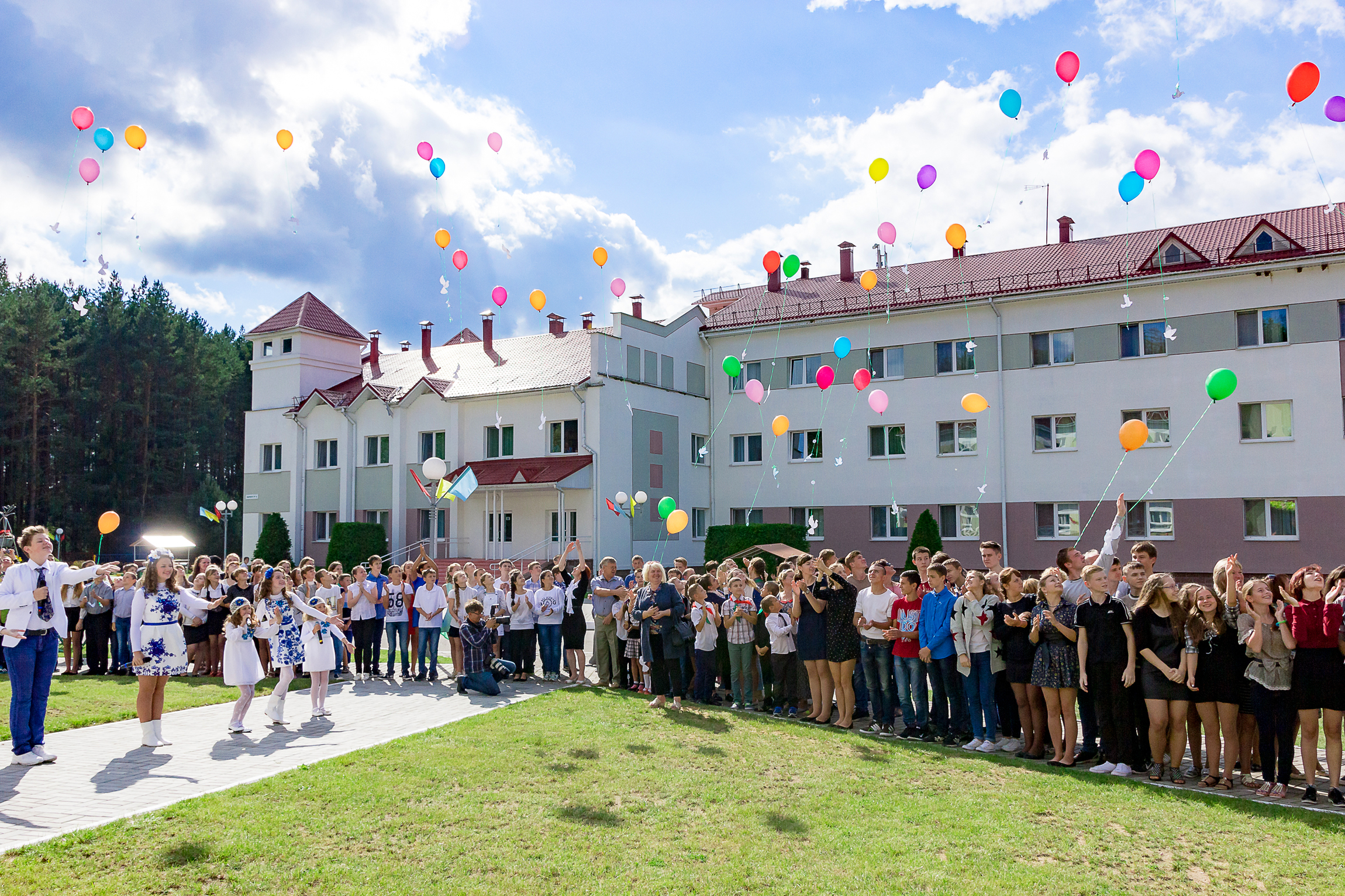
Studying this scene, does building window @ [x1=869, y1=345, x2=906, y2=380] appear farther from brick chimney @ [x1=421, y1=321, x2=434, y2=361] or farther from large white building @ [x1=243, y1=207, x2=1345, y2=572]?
brick chimney @ [x1=421, y1=321, x2=434, y2=361]

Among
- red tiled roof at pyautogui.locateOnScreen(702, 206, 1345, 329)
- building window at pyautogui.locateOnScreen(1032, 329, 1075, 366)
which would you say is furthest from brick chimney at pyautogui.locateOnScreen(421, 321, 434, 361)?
building window at pyautogui.locateOnScreen(1032, 329, 1075, 366)

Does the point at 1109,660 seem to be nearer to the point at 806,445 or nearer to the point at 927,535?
the point at 927,535

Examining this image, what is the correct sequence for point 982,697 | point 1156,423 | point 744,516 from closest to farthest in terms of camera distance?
point 982,697
point 1156,423
point 744,516

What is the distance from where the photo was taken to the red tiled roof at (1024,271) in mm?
28672

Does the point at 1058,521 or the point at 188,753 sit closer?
the point at 188,753

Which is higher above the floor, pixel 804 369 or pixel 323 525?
pixel 804 369

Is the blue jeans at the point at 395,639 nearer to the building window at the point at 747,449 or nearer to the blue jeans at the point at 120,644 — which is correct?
the blue jeans at the point at 120,644

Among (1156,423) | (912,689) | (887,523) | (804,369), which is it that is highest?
(804,369)

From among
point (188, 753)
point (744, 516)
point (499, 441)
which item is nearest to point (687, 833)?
point (188, 753)

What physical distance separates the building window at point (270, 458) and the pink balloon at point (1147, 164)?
37.2 m

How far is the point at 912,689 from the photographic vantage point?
1043cm

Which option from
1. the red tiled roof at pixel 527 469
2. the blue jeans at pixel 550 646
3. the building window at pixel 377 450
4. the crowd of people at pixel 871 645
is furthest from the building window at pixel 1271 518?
the building window at pixel 377 450

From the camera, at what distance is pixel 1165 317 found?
94.0 feet

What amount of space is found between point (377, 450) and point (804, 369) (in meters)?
18.4
